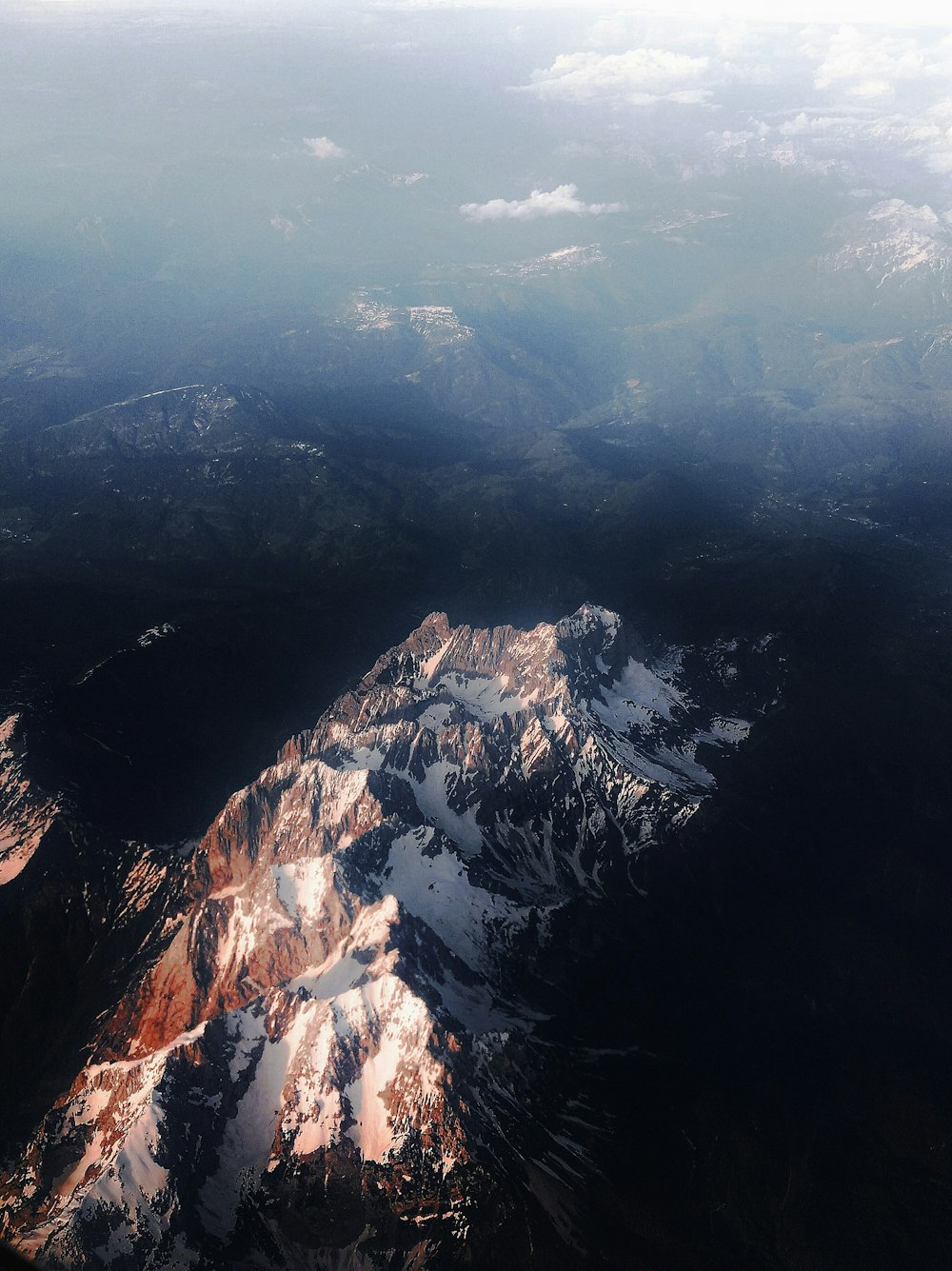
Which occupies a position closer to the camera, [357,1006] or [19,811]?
[357,1006]

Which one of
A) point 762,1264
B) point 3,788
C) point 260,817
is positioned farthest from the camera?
point 3,788

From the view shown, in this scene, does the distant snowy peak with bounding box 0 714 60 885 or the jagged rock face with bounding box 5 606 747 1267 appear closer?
the jagged rock face with bounding box 5 606 747 1267

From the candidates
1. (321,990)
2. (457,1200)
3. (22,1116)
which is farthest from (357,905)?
(22,1116)

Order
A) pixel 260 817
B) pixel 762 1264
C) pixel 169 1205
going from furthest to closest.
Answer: pixel 260 817 < pixel 762 1264 < pixel 169 1205

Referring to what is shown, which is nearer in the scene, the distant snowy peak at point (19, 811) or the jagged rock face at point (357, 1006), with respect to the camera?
the jagged rock face at point (357, 1006)

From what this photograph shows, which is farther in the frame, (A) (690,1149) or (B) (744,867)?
(B) (744,867)

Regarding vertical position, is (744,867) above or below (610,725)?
below

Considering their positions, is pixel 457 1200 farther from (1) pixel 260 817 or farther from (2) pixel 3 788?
(2) pixel 3 788

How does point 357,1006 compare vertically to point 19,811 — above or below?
above
